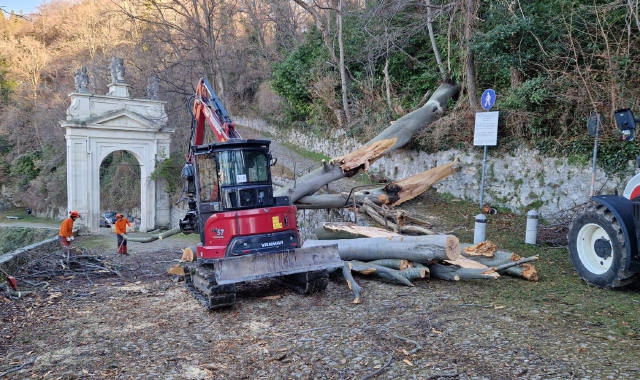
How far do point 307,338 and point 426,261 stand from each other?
2649 mm

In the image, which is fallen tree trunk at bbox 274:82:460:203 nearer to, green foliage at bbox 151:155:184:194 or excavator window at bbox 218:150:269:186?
excavator window at bbox 218:150:269:186

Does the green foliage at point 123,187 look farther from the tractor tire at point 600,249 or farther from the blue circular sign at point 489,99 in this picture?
the tractor tire at point 600,249

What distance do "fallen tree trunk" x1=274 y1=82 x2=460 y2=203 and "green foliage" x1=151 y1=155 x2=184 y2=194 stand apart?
40.0 feet

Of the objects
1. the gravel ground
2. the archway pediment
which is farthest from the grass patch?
the archway pediment

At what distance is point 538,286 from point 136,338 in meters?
5.56

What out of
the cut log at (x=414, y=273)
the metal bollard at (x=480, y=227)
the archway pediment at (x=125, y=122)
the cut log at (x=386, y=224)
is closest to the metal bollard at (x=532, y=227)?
the metal bollard at (x=480, y=227)

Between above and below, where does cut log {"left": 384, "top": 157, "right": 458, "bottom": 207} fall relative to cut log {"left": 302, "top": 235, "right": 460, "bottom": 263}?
above

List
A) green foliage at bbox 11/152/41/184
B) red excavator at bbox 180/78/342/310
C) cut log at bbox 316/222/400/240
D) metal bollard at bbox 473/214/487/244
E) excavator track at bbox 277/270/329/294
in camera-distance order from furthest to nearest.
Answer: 1. green foliage at bbox 11/152/41/184
2. cut log at bbox 316/222/400/240
3. metal bollard at bbox 473/214/487/244
4. excavator track at bbox 277/270/329/294
5. red excavator at bbox 180/78/342/310

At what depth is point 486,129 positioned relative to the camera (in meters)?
11.3

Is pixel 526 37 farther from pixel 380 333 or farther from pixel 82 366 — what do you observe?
pixel 82 366

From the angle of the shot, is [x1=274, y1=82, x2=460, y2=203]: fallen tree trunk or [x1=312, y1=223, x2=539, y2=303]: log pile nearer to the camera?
[x1=312, y1=223, x2=539, y2=303]: log pile

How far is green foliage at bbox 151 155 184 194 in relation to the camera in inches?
871

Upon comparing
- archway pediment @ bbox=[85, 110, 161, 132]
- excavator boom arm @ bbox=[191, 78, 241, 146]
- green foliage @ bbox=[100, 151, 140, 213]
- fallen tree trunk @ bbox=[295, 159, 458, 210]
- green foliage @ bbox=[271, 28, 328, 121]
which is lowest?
green foliage @ bbox=[100, 151, 140, 213]

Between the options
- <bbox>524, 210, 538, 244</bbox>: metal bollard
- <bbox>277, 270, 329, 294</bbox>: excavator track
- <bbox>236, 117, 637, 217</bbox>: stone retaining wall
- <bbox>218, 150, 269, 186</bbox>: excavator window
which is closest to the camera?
<bbox>277, 270, 329, 294</bbox>: excavator track
